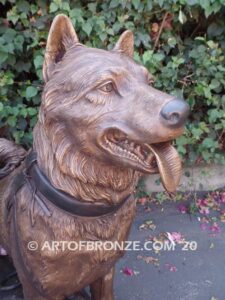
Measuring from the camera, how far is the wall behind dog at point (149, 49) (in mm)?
2844

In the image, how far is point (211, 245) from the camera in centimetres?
303

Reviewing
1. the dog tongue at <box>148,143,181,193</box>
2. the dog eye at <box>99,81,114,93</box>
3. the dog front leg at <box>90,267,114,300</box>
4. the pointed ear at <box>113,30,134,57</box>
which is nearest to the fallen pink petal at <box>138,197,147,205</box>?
the dog front leg at <box>90,267,114,300</box>

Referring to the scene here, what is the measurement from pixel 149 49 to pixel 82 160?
1770 mm

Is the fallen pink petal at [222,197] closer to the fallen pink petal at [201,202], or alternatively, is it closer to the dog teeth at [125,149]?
the fallen pink petal at [201,202]

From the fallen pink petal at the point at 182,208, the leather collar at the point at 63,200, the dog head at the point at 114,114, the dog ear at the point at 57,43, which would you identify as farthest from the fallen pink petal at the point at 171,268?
the dog ear at the point at 57,43

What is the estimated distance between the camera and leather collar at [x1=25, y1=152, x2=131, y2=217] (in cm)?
162

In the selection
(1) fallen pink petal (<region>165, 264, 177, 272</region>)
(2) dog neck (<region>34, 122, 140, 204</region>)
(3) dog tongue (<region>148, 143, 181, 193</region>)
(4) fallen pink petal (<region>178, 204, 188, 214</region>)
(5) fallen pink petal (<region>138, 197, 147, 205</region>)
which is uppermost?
(3) dog tongue (<region>148, 143, 181, 193</region>)

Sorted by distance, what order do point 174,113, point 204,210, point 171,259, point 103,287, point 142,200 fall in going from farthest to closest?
point 142,200 < point 204,210 < point 171,259 < point 103,287 < point 174,113

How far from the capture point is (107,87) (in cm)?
140

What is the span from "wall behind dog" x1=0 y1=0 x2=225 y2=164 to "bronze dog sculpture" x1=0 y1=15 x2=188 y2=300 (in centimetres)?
115

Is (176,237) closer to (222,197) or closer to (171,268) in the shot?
(171,268)

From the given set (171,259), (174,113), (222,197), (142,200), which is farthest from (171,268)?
(174,113)

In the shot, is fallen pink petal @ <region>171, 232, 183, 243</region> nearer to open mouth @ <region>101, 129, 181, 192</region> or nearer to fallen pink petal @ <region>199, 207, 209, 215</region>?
fallen pink petal @ <region>199, 207, 209, 215</region>

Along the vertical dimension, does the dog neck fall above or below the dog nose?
below
